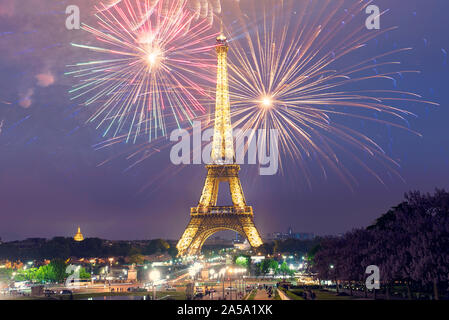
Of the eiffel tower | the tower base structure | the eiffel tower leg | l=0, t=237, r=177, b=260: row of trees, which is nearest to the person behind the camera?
the eiffel tower leg

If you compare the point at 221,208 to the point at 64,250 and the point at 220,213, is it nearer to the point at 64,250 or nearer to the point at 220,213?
the point at 220,213

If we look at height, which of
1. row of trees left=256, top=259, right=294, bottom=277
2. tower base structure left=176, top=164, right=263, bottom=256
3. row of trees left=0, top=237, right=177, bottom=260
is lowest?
row of trees left=256, top=259, right=294, bottom=277

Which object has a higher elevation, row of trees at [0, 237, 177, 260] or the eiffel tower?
the eiffel tower

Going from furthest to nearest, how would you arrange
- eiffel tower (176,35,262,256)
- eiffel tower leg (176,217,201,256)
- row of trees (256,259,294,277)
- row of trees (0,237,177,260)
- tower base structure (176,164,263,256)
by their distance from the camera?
row of trees (0,237,177,260) < row of trees (256,259,294,277) < tower base structure (176,164,263,256) < eiffel tower (176,35,262,256) < eiffel tower leg (176,217,201,256)

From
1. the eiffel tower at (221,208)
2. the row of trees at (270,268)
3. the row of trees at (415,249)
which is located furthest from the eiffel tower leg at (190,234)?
the row of trees at (415,249)

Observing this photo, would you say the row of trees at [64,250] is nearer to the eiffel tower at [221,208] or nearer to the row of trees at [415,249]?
the eiffel tower at [221,208]

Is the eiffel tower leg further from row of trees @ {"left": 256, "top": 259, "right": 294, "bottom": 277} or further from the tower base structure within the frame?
row of trees @ {"left": 256, "top": 259, "right": 294, "bottom": 277}

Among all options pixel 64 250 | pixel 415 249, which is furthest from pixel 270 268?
pixel 415 249

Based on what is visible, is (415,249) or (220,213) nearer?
(415,249)

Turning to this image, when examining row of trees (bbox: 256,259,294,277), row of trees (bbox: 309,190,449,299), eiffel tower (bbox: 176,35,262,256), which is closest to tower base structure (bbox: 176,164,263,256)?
eiffel tower (bbox: 176,35,262,256)

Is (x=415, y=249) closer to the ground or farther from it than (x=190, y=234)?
closer to the ground

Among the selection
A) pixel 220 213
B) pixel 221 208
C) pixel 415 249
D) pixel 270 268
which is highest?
pixel 221 208
